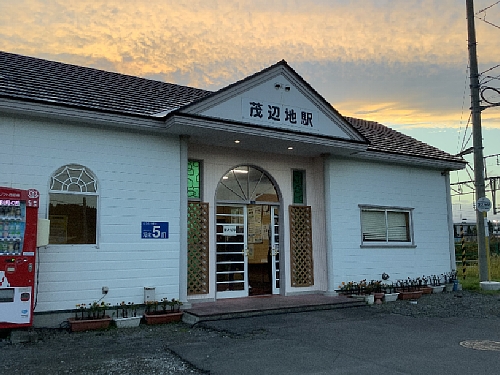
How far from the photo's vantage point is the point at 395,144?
1361 cm

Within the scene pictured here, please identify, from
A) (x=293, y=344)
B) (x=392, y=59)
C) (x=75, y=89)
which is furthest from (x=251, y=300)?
(x=392, y=59)

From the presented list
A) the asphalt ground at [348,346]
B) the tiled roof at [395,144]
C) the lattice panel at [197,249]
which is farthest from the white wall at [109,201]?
the tiled roof at [395,144]

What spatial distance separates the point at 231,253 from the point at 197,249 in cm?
99

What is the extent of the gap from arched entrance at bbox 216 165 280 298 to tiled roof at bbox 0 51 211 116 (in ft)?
7.90

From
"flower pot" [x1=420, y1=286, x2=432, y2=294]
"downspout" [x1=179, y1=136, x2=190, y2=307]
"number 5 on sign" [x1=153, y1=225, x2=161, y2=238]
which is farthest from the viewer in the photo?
"flower pot" [x1=420, y1=286, x2=432, y2=294]

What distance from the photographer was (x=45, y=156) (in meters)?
8.25

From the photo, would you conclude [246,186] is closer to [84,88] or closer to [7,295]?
[84,88]

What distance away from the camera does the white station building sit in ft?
27.2

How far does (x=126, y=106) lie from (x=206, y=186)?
2.53 m

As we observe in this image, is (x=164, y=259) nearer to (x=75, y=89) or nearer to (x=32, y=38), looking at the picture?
(x=75, y=89)

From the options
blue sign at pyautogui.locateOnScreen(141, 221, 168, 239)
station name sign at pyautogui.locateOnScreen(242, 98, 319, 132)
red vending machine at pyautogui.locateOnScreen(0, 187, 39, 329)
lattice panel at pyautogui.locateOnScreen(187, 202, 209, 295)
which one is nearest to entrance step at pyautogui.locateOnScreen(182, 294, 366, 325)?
lattice panel at pyautogui.locateOnScreen(187, 202, 209, 295)

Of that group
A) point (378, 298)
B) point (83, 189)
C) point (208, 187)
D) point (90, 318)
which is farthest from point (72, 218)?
point (378, 298)

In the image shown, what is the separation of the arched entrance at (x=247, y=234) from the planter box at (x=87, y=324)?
9.88ft

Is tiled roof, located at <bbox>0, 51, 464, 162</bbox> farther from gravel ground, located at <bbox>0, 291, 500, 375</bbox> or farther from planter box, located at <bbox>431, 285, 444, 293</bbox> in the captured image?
gravel ground, located at <bbox>0, 291, 500, 375</bbox>
